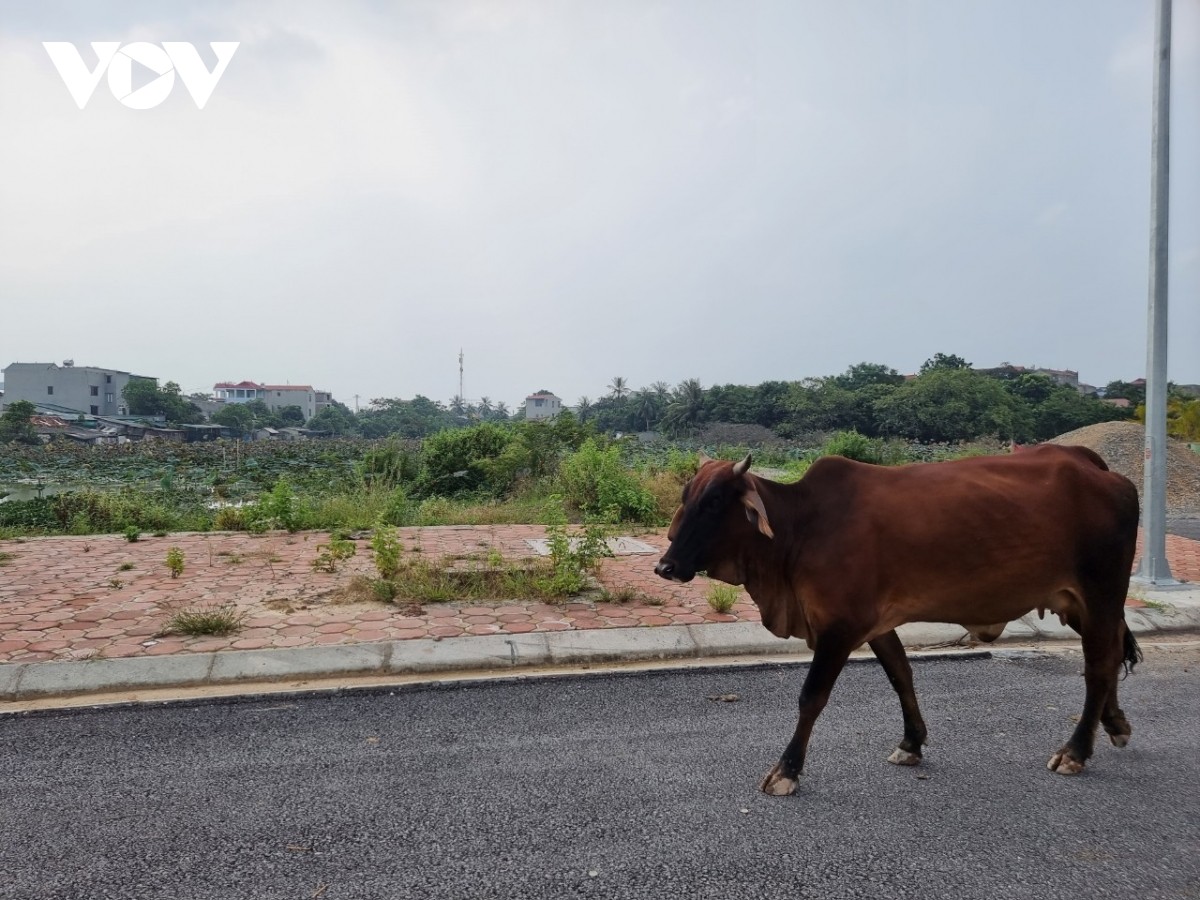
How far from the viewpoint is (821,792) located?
3.33 meters

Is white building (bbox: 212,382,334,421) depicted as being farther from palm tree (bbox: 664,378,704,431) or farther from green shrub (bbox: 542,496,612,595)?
green shrub (bbox: 542,496,612,595)

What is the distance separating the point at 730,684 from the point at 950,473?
1.93 meters

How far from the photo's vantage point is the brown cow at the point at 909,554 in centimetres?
333

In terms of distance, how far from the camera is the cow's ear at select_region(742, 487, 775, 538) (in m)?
3.31

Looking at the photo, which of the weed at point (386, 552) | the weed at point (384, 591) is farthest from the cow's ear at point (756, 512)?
the weed at point (386, 552)

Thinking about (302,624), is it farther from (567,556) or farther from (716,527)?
(716,527)

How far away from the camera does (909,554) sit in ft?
11.0

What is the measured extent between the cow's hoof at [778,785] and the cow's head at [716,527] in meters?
0.83

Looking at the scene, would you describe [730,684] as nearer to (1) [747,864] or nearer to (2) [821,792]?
(2) [821,792]

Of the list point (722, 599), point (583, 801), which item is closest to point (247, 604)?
point (722, 599)

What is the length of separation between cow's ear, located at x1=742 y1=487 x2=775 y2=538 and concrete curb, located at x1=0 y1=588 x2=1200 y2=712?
7.20 feet

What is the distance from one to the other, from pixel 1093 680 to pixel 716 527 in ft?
6.13

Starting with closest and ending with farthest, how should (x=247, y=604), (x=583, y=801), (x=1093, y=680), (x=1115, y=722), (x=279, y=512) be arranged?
(x=583, y=801) → (x=1093, y=680) → (x=1115, y=722) → (x=247, y=604) → (x=279, y=512)

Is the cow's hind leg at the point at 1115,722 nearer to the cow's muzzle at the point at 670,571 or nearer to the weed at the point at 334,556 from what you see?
the cow's muzzle at the point at 670,571
